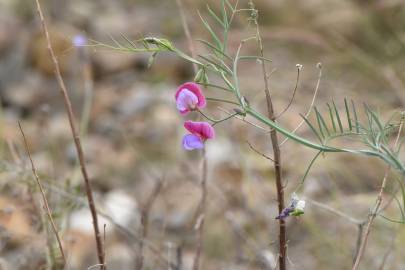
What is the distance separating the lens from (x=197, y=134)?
912 mm

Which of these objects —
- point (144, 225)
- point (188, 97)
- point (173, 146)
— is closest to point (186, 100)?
point (188, 97)

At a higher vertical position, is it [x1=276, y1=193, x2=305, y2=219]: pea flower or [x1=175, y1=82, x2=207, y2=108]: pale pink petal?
[x1=175, y1=82, x2=207, y2=108]: pale pink petal

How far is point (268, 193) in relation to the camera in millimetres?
2543

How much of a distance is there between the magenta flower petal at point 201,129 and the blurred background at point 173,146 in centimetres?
45

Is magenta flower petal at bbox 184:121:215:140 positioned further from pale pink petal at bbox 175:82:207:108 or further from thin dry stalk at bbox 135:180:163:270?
thin dry stalk at bbox 135:180:163:270

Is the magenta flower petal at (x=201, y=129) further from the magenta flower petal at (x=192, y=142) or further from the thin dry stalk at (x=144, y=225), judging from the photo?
the thin dry stalk at (x=144, y=225)

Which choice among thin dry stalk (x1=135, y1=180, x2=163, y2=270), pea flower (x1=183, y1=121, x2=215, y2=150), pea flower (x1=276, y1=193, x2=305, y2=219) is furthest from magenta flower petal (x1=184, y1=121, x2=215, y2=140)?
thin dry stalk (x1=135, y1=180, x2=163, y2=270)

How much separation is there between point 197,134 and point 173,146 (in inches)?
86.4

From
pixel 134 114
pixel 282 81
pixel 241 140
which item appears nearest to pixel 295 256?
pixel 241 140

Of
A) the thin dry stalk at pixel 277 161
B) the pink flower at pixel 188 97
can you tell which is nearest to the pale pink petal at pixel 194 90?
the pink flower at pixel 188 97

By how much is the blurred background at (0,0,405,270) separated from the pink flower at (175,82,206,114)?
0.46 m

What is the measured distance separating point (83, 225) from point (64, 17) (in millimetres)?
1954

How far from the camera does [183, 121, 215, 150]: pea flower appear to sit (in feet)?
2.94

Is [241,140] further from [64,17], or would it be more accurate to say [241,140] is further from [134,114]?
[64,17]
